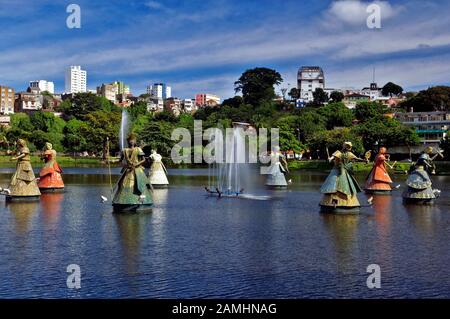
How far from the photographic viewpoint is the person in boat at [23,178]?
107 ft

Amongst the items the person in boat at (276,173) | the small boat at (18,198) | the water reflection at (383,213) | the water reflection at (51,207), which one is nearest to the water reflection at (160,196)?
the water reflection at (51,207)

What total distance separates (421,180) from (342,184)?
8.61 m

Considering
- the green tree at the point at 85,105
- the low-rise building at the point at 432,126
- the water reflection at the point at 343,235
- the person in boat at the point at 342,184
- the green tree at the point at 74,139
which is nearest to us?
the water reflection at the point at 343,235

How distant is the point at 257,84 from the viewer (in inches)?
6639

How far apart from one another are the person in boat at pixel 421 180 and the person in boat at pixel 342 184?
23.6 ft

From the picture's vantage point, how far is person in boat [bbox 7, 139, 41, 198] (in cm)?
3262

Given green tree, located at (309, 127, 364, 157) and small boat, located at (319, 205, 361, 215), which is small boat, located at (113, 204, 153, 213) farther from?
green tree, located at (309, 127, 364, 157)

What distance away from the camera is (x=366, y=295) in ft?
45.9

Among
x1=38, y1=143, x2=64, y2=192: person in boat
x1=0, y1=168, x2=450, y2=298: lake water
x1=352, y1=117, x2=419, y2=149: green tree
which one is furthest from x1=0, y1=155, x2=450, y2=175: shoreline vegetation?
x1=0, y1=168, x2=450, y2=298: lake water

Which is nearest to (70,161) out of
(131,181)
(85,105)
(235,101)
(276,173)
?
(85,105)

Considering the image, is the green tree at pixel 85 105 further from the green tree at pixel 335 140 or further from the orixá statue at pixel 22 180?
the orixá statue at pixel 22 180

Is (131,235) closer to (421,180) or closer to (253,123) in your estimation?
(421,180)
